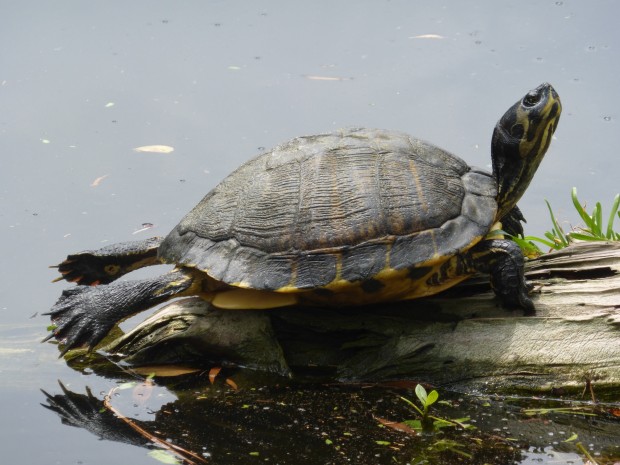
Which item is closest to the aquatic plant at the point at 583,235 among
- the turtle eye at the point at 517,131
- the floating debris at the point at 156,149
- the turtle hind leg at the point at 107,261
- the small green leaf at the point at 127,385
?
the turtle eye at the point at 517,131

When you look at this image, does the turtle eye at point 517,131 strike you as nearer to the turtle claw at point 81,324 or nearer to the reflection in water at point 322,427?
the reflection in water at point 322,427

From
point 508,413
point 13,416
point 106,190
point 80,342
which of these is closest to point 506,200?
point 508,413

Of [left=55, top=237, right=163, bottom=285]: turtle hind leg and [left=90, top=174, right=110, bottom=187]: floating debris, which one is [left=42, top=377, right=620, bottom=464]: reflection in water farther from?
[left=90, top=174, right=110, bottom=187]: floating debris

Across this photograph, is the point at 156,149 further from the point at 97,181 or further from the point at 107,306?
the point at 107,306

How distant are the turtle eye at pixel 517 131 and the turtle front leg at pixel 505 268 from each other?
1.51ft

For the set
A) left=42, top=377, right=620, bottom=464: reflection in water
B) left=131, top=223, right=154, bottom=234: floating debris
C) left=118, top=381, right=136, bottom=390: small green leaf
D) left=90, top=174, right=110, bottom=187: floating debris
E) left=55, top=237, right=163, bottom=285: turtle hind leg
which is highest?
left=90, top=174, right=110, bottom=187: floating debris

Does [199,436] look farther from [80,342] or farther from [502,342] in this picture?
[502,342]

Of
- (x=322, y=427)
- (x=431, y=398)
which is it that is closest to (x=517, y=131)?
(x=431, y=398)

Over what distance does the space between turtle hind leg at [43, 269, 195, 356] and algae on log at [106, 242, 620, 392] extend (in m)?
0.12

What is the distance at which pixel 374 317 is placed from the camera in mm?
3016

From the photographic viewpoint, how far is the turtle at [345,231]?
2889mm

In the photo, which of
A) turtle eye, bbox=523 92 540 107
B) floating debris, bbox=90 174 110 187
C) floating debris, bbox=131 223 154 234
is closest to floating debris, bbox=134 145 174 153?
floating debris, bbox=90 174 110 187

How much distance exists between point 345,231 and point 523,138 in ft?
2.71

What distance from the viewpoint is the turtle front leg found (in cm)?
288
